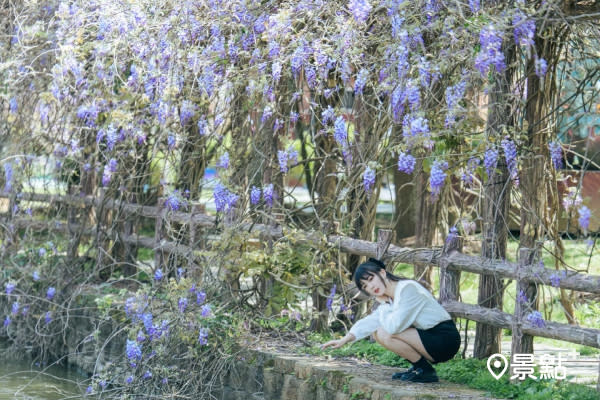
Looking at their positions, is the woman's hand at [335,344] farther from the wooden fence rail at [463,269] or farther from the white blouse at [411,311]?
the wooden fence rail at [463,269]

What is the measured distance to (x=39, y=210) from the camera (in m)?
11.4

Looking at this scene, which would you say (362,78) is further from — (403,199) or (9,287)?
(403,199)

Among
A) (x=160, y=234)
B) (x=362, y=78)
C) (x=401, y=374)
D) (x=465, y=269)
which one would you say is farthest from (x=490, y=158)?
(x=160, y=234)

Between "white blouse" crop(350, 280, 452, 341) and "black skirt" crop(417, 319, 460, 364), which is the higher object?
"white blouse" crop(350, 280, 452, 341)

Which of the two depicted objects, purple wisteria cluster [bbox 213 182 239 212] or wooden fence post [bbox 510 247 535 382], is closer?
wooden fence post [bbox 510 247 535 382]

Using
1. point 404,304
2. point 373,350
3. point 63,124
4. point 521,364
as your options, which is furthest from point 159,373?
point 63,124

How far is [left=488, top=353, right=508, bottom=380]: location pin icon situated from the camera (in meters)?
6.73

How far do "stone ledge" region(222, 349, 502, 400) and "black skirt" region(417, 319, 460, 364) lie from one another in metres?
0.20

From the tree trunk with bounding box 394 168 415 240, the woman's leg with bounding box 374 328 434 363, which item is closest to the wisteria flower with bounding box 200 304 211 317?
the woman's leg with bounding box 374 328 434 363

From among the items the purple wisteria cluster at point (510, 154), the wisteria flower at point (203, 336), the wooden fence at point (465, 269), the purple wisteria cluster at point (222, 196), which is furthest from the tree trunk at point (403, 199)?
the purple wisteria cluster at point (510, 154)

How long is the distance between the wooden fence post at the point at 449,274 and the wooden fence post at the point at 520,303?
0.65m

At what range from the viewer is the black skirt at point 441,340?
21.5 feet

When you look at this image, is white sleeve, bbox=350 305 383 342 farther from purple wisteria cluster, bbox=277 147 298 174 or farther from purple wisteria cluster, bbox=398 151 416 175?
purple wisteria cluster, bbox=277 147 298 174

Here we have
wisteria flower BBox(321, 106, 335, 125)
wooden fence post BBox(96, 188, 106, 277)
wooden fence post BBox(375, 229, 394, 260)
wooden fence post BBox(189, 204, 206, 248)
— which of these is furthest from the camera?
wooden fence post BBox(96, 188, 106, 277)
